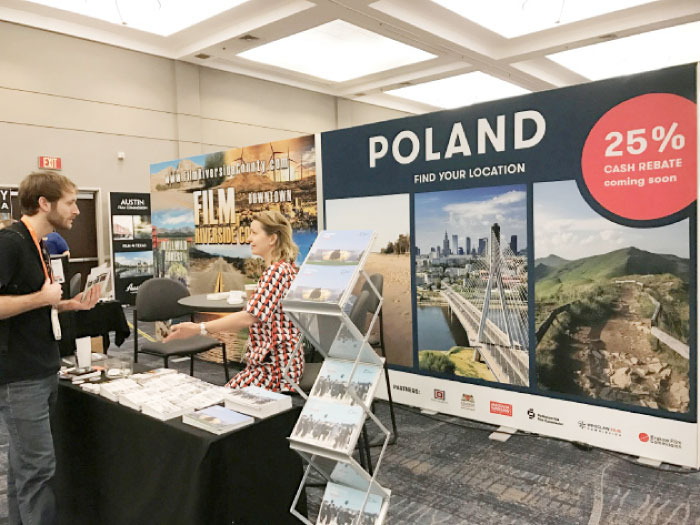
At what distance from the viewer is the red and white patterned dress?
2.45 metres

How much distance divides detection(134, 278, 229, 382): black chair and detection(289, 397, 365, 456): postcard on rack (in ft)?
6.98

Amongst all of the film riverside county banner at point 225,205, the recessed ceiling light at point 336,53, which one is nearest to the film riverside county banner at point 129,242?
the film riverside county banner at point 225,205

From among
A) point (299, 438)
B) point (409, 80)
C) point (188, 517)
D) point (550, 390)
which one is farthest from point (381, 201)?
point (409, 80)

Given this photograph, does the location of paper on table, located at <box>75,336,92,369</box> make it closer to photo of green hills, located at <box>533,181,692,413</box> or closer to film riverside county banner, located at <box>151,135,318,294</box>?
film riverside county banner, located at <box>151,135,318,294</box>

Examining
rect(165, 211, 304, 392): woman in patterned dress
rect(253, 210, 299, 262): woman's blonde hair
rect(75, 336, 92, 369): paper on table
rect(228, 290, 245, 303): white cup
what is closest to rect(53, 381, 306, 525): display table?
rect(75, 336, 92, 369): paper on table

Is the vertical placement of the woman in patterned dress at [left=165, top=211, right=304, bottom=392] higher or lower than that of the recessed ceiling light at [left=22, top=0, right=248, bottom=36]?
lower

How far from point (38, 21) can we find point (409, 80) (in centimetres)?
620

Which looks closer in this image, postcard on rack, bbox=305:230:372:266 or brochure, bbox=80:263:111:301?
postcard on rack, bbox=305:230:372:266

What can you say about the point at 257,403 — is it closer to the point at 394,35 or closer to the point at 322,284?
the point at 322,284

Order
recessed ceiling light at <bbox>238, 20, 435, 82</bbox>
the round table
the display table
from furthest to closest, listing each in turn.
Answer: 1. recessed ceiling light at <bbox>238, 20, 435, 82</bbox>
2. the round table
3. the display table

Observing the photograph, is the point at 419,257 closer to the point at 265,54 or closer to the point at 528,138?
the point at 528,138

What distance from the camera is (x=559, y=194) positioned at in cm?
313

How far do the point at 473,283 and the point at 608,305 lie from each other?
2.65 ft

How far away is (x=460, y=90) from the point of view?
466 inches
